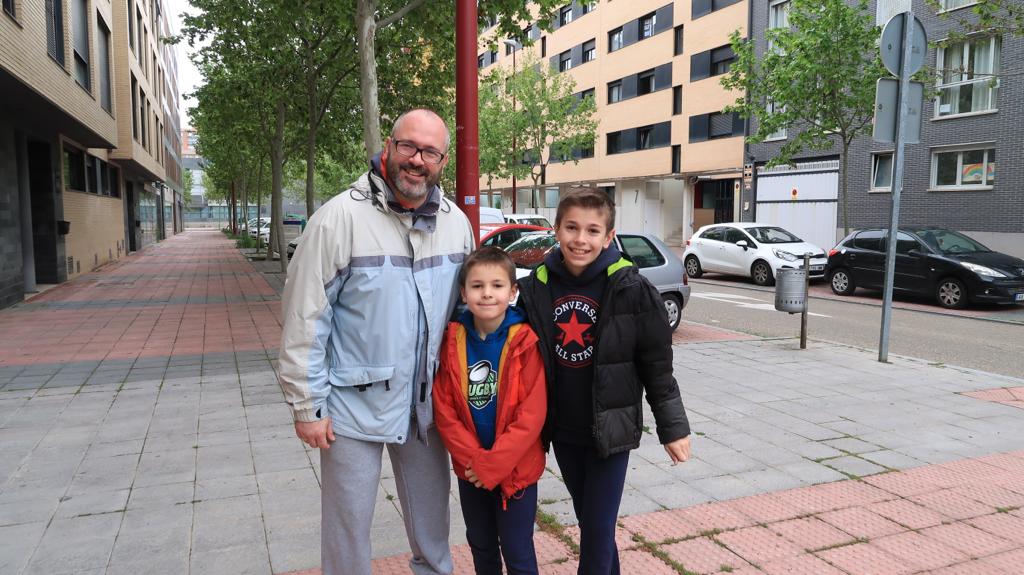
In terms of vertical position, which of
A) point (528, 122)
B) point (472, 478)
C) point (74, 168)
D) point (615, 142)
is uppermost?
point (528, 122)

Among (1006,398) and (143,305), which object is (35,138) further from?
(1006,398)

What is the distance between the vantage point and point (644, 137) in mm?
37219

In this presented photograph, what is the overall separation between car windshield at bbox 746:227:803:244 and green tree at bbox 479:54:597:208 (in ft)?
53.5

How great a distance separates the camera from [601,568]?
2.49m

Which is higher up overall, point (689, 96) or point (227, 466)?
point (689, 96)

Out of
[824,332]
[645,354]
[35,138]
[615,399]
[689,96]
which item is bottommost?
[824,332]

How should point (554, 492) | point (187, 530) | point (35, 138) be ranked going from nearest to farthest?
point (187, 530) → point (554, 492) → point (35, 138)

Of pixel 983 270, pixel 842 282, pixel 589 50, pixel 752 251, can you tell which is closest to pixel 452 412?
pixel 983 270

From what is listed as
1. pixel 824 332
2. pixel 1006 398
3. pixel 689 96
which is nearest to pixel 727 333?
pixel 824 332

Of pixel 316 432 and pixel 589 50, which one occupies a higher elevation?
pixel 589 50

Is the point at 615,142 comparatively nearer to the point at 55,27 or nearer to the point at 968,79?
the point at 968,79

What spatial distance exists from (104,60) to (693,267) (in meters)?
16.7

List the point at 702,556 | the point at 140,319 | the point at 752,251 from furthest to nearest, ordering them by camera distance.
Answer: the point at 752,251 < the point at 140,319 < the point at 702,556

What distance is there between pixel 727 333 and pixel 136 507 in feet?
26.3
